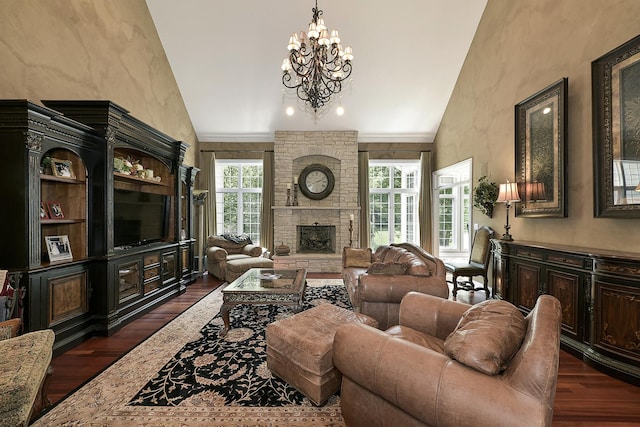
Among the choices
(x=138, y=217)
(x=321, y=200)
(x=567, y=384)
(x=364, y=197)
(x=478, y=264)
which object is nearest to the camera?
(x=567, y=384)

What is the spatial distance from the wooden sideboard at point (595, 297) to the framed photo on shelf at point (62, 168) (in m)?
5.34

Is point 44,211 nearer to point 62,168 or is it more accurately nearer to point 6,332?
point 62,168

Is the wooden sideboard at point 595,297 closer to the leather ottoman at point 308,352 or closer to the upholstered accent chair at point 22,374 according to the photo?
the leather ottoman at point 308,352

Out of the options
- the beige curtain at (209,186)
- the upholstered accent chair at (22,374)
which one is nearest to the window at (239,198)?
the beige curtain at (209,186)

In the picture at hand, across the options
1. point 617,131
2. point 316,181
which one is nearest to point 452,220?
point 316,181

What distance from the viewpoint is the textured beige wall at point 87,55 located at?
2.83 meters

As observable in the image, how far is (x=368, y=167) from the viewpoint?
278 inches

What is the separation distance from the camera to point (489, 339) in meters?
1.26

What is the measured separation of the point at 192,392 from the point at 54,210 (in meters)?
2.52

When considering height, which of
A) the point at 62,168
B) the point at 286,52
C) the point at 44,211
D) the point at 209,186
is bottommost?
the point at 44,211

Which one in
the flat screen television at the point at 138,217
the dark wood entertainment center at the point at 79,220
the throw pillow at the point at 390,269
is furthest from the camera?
the flat screen television at the point at 138,217

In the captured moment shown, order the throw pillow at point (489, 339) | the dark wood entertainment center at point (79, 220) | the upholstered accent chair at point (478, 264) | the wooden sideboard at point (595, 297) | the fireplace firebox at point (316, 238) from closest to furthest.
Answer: the throw pillow at point (489, 339) < the wooden sideboard at point (595, 297) < the dark wood entertainment center at point (79, 220) < the upholstered accent chair at point (478, 264) < the fireplace firebox at point (316, 238)

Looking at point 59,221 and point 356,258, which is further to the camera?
point 356,258

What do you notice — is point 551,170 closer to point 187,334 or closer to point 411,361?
point 411,361
